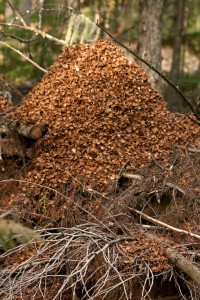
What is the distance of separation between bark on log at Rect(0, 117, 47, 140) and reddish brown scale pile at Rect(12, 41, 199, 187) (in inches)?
3.5

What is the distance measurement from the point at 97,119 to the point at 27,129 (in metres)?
0.94

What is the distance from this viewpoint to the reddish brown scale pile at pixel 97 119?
25.2ft

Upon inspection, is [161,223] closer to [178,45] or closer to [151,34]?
[151,34]

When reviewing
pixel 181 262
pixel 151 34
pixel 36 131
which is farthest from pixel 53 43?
pixel 181 262

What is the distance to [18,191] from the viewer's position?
7.64m

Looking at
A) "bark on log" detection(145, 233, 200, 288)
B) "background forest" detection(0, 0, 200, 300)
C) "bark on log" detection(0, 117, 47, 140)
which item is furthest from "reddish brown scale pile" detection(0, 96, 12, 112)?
"bark on log" detection(145, 233, 200, 288)

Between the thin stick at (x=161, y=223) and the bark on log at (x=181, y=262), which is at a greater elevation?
the thin stick at (x=161, y=223)

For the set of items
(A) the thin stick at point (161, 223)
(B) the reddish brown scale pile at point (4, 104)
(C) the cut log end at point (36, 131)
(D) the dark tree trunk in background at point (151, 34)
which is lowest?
(A) the thin stick at point (161, 223)

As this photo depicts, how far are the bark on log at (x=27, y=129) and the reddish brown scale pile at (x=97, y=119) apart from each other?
9 centimetres

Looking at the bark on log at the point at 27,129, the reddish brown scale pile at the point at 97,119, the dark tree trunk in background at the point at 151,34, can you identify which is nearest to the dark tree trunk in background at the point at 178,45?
the dark tree trunk in background at the point at 151,34

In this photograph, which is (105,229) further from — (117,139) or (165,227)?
(117,139)

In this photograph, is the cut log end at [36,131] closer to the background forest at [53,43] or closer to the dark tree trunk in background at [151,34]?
the background forest at [53,43]

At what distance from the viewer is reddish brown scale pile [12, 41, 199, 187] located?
7668mm

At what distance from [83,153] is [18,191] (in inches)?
38.1
